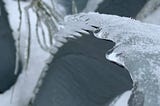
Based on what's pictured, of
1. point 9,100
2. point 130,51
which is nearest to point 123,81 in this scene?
point 130,51

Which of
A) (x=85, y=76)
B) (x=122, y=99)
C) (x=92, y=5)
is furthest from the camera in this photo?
(x=92, y=5)

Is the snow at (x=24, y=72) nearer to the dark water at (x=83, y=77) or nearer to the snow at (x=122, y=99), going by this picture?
the dark water at (x=83, y=77)

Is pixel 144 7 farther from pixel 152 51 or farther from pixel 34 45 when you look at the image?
pixel 152 51

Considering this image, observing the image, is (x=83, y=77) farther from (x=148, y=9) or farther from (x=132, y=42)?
(x=148, y=9)

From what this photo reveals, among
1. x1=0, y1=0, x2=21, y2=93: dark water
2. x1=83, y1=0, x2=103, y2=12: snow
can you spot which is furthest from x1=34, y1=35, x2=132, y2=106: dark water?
x1=83, y1=0, x2=103, y2=12: snow

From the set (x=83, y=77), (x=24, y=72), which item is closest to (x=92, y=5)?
(x=24, y=72)

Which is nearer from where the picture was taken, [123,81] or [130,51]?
[130,51]
